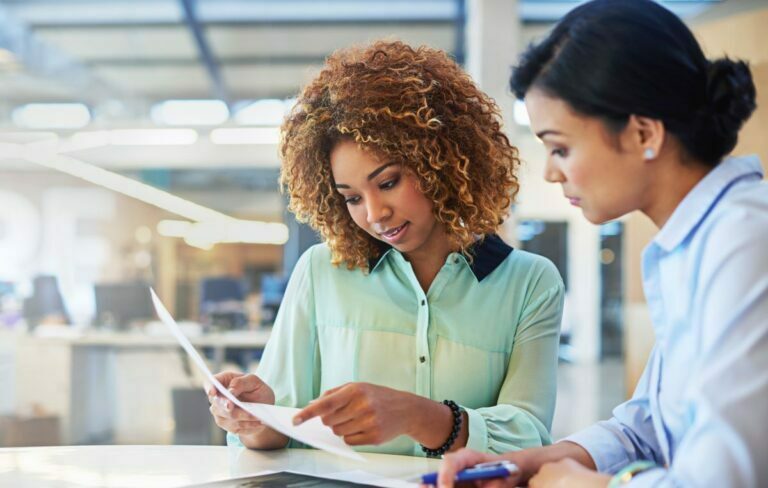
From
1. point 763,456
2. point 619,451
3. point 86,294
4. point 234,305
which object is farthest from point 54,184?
point 763,456

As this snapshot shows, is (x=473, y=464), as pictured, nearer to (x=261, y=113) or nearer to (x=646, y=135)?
(x=646, y=135)

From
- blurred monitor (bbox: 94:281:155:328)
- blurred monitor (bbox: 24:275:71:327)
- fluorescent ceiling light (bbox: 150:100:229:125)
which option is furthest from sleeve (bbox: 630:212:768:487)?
blurred monitor (bbox: 24:275:71:327)

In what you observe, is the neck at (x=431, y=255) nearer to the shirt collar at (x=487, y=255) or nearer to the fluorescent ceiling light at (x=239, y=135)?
the shirt collar at (x=487, y=255)

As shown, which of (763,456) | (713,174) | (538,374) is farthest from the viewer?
(538,374)

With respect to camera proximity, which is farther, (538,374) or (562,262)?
(562,262)

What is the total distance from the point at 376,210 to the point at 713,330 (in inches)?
29.4

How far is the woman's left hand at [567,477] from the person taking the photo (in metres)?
0.98

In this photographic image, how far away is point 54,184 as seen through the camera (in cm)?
584

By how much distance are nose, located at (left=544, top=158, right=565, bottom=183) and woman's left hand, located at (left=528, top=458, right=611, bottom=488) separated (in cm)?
37

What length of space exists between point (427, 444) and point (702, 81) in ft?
2.34

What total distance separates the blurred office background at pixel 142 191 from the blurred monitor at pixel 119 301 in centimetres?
1

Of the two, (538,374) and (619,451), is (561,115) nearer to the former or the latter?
(619,451)

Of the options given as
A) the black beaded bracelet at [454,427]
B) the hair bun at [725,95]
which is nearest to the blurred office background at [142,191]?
the black beaded bracelet at [454,427]

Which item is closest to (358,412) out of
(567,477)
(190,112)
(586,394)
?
(567,477)
